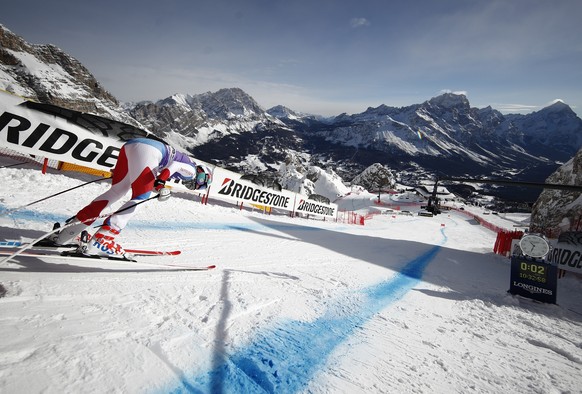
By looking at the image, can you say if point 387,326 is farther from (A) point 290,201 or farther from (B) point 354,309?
(A) point 290,201

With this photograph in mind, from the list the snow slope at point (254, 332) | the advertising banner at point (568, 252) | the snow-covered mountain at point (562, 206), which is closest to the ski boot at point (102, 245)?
the snow slope at point (254, 332)

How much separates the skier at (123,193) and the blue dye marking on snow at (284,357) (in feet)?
7.98

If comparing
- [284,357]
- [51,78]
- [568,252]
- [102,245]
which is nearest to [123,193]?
[102,245]

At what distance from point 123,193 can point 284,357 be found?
3.00 meters

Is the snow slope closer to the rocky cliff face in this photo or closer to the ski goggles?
the ski goggles

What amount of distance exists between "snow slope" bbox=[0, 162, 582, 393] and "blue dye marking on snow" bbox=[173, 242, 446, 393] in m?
0.01

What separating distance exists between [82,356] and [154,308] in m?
0.82

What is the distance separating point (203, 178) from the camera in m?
4.64

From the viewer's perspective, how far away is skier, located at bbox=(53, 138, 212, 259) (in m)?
3.41

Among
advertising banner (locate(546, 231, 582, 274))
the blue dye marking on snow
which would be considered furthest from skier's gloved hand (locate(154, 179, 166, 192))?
advertising banner (locate(546, 231, 582, 274))

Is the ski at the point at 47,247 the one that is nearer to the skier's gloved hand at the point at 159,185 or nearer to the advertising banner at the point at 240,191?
the skier's gloved hand at the point at 159,185

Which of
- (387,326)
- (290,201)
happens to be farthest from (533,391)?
(290,201)

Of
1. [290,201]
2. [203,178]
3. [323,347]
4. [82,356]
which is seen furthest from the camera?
[290,201]

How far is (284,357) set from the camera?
2.41 metres
